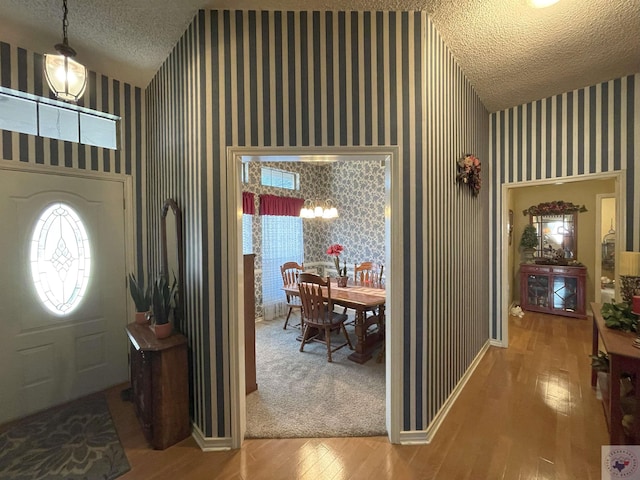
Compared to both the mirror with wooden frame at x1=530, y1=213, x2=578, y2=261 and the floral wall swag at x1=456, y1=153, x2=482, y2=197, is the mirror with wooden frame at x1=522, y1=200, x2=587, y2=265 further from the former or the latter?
the floral wall swag at x1=456, y1=153, x2=482, y2=197

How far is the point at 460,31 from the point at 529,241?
184 inches

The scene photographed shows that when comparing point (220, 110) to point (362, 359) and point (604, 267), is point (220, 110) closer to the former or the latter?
point (362, 359)

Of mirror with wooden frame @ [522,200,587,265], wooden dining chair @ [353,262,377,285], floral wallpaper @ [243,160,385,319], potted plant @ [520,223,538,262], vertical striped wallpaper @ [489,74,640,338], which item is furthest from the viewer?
potted plant @ [520,223,538,262]

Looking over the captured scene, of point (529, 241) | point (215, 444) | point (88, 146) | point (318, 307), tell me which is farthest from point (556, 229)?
point (88, 146)

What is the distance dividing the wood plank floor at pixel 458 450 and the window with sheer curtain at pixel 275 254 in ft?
8.37

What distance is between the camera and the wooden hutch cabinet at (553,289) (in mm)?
4707

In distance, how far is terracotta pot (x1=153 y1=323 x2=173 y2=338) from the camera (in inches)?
81.9

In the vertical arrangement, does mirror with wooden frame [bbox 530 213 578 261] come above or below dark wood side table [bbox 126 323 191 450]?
above

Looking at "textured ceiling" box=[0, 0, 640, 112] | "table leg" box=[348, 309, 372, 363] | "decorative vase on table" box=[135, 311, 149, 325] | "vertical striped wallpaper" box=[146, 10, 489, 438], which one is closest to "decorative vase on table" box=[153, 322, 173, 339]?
"vertical striped wallpaper" box=[146, 10, 489, 438]

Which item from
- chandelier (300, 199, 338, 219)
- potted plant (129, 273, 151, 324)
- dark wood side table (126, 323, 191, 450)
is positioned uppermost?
chandelier (300, 199, 338, 219)

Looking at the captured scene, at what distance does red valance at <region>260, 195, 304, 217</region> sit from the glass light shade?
3.20 metres

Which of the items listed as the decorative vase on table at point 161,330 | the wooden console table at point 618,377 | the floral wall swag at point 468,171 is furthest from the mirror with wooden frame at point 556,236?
the decorative vase on table at point 161,330

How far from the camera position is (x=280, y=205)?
495cm

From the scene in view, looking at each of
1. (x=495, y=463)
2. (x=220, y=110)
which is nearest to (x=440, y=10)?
(x=220, y=110)
